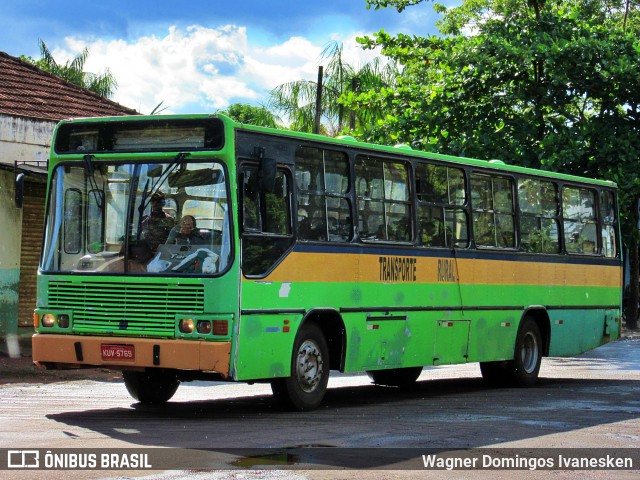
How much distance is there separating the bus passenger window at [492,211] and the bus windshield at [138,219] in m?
5.33

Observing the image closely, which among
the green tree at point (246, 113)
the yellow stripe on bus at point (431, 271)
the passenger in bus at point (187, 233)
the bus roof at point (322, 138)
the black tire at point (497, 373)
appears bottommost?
the black tire at point (497, 373)

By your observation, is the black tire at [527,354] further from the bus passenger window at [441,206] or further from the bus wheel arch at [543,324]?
the bus passenger window at [441,206]

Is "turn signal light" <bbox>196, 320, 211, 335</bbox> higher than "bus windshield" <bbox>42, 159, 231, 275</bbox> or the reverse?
the reverse

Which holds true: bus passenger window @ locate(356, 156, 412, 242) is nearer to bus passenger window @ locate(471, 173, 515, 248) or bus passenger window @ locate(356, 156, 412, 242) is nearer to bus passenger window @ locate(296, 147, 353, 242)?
bus passenger window @ locate(296, 147, 353, 242)

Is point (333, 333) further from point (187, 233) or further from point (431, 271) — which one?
point (187, 233)

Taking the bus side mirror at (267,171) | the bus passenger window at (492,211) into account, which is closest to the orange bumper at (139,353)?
the bus side mirror at (267,171)

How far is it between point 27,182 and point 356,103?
10.6m

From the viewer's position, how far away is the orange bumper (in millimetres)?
11664

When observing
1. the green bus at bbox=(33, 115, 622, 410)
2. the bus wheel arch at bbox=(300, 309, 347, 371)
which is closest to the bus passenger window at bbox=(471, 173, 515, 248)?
the green bus at bbox=(33, 115, 622, 410)

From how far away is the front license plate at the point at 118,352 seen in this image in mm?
11914

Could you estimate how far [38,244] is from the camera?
20.7 meters

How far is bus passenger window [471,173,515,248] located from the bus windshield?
5327mm

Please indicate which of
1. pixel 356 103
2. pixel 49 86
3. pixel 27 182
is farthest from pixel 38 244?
pixel 356 103

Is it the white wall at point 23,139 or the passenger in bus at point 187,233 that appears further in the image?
the white wall at point 23,139
